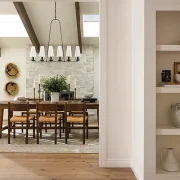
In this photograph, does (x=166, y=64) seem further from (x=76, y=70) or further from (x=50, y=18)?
(x=76, y=70)

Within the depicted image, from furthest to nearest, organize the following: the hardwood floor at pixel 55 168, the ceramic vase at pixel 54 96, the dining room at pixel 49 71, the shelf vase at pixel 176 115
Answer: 1. the ceramic vase at pixel 54 96
2. the dining room at pixel 49 71
3. the hardwood floor at pixel 55 168
4. the shelf vase at pixel 176 115

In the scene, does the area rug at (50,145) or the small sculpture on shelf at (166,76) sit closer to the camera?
the small sculpture on shelf at (166,76)

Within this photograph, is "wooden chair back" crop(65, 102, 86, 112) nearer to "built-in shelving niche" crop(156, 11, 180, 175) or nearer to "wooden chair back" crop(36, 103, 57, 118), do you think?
"wooden chair back" crop(36, 103, 57, 118)

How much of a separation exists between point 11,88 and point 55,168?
588 centimetres

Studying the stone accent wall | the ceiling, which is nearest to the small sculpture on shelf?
the ceiling

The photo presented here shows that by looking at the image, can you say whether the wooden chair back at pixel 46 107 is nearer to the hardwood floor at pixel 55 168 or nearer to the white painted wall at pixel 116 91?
the hardwood floor at pixel 55 168

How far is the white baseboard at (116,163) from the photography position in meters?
3.80

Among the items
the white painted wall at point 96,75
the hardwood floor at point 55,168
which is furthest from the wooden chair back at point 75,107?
the white painted wall at point 96,75

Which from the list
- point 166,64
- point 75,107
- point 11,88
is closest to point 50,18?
point 11,88

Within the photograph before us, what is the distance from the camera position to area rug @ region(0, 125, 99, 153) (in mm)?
4828

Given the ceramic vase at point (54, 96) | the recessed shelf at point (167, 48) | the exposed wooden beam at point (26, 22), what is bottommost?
the ceramic vase at point (54, 96)

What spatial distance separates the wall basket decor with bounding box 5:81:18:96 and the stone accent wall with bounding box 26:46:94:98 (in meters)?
0.42

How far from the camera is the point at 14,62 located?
30.1 ft

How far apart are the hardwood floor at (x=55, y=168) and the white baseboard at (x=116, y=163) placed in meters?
0.09
